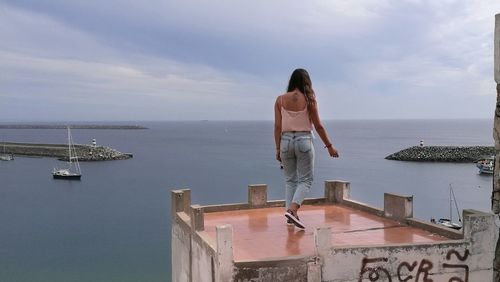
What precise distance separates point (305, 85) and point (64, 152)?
97669mm

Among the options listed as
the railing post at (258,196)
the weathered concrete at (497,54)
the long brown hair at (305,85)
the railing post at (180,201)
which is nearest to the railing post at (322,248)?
the long brown hair at (305,85)

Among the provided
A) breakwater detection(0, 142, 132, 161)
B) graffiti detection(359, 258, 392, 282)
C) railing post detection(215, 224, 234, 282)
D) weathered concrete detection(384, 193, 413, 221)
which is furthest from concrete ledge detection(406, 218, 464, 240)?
breakwater detection(0, 142, 132, 161)

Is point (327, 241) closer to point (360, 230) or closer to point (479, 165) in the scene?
point (360, 230)

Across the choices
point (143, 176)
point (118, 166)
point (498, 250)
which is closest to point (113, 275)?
point (498, 250)

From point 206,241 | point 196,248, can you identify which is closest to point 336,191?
point 196,248

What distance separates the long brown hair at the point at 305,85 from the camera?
7.36 m

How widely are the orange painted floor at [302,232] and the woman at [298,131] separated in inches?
24.1

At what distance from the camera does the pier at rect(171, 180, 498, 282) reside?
20.4 feet

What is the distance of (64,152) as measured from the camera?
96062 millimetres

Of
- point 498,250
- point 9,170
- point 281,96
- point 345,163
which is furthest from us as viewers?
point 345,163

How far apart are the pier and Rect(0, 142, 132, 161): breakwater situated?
86.4 meters

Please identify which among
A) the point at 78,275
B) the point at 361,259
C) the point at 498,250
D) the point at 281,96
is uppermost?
the point at 281,96

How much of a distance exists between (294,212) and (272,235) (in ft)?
1.91

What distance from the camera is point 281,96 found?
24.7ft
